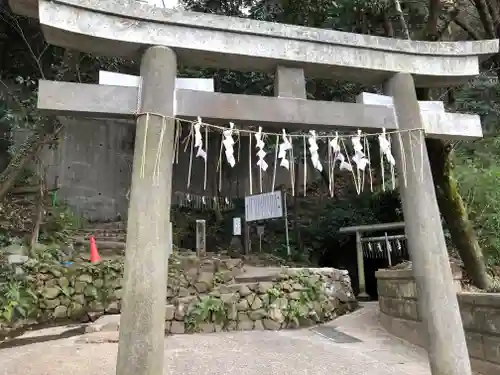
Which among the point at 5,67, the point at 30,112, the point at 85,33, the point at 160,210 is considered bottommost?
the point at 160,210

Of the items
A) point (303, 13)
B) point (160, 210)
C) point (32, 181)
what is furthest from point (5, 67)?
point (160, 210)

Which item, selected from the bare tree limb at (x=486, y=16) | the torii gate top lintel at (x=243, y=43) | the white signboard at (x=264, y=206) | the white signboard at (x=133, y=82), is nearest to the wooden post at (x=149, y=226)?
the white signboard at (x=133, y=82)

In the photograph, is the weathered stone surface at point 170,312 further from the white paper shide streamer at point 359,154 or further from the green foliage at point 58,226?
the white paper shide streamer at point 359,154

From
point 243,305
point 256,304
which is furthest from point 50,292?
point 256,304

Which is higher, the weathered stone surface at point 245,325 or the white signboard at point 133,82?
the white signboard at point 133,82

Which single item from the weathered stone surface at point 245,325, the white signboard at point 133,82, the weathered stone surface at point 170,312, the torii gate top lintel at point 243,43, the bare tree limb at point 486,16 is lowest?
the weathered stone surface at point 245,325

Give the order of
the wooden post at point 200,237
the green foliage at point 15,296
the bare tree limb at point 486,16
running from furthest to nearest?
the wooden post at point 200,237
the green foliage at point 15,296
the bare tree limb at point 486,16

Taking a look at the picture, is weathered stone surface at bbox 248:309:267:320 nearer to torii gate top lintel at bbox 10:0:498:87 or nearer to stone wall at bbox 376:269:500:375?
stone wall at bbox 376:269:500:375

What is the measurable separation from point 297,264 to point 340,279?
3417 mm

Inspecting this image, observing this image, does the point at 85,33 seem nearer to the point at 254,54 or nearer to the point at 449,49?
the point at 254,54

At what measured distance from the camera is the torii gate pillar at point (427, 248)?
358 cm

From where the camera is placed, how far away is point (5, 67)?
12.6 meters

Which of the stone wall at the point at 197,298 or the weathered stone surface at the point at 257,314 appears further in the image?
the weathered stone surface at the point at 257,314

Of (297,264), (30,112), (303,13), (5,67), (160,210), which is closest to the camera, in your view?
(160,210)
